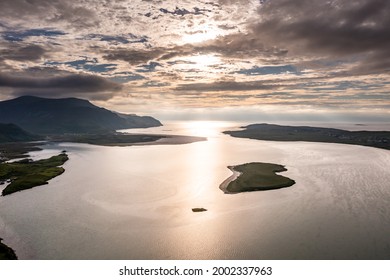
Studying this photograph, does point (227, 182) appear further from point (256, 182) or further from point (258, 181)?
point (258, 181)

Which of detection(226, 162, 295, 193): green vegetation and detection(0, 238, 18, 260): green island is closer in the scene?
detection(0, 238, 18, 260): green island

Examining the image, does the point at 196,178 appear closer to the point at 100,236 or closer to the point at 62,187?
the point at 62,187

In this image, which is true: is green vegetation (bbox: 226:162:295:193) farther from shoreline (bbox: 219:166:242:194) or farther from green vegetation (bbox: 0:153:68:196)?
green vegetation (bbox: 0:153:68:196)

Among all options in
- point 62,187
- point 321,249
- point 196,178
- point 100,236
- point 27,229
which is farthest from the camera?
point 196,178

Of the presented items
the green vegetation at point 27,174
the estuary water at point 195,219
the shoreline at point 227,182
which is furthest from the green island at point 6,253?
the shoreline at point 227,182

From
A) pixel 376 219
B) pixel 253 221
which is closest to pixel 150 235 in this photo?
pixel 253 221

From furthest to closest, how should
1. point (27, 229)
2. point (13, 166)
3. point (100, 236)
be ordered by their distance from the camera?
point (13, 166) → point (27, 229) → point (100, 236)

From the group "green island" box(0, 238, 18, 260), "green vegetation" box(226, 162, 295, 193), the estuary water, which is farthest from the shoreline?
"green island" box(0, 238, 18, 260)
